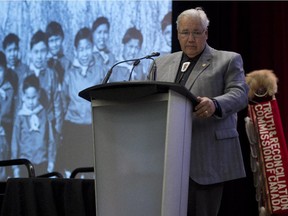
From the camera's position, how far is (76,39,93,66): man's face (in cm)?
425

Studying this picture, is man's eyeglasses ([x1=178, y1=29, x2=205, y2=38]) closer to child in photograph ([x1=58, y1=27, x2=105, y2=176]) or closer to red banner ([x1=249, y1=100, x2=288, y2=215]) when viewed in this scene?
red banner ([x1=249, y1=100, x2=288, y2=215])

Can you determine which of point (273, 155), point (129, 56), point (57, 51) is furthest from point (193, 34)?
point (57, 51)

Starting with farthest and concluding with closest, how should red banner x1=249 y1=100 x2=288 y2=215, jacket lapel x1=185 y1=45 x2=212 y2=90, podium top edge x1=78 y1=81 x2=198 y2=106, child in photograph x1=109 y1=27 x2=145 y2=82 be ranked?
child in photograph x1=109 y1=27 x2=145 y2=82 → red banner x1=249 y1=100 x2=288 y2=215 → jacket lapel x1=185 y1=45 x2=212 y2=90 → podium top edge x1=78 y1=81 x2=198 y2=106

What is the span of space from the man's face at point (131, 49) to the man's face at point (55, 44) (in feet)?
1.80

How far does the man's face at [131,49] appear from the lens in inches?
166

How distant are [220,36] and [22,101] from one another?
5.88ft

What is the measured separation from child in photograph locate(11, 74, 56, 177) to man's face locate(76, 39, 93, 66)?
41 cm

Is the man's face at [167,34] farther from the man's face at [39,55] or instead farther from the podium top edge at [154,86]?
the podium top edge at [154,86]

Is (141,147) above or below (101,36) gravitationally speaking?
below

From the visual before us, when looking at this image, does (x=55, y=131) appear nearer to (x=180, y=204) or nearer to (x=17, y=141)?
(x=17, y=141)

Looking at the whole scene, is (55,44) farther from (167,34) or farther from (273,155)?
(273,155)

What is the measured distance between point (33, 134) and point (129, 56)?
1001 millimetres

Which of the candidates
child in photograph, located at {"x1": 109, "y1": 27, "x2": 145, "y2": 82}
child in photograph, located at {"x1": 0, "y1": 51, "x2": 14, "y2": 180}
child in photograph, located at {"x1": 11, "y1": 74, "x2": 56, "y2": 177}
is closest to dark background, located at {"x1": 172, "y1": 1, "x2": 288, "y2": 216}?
child in photograph, located at {"x1": 109, "y1": 27, "x2": 145, "y2": 82}

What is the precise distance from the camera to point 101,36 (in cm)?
428
